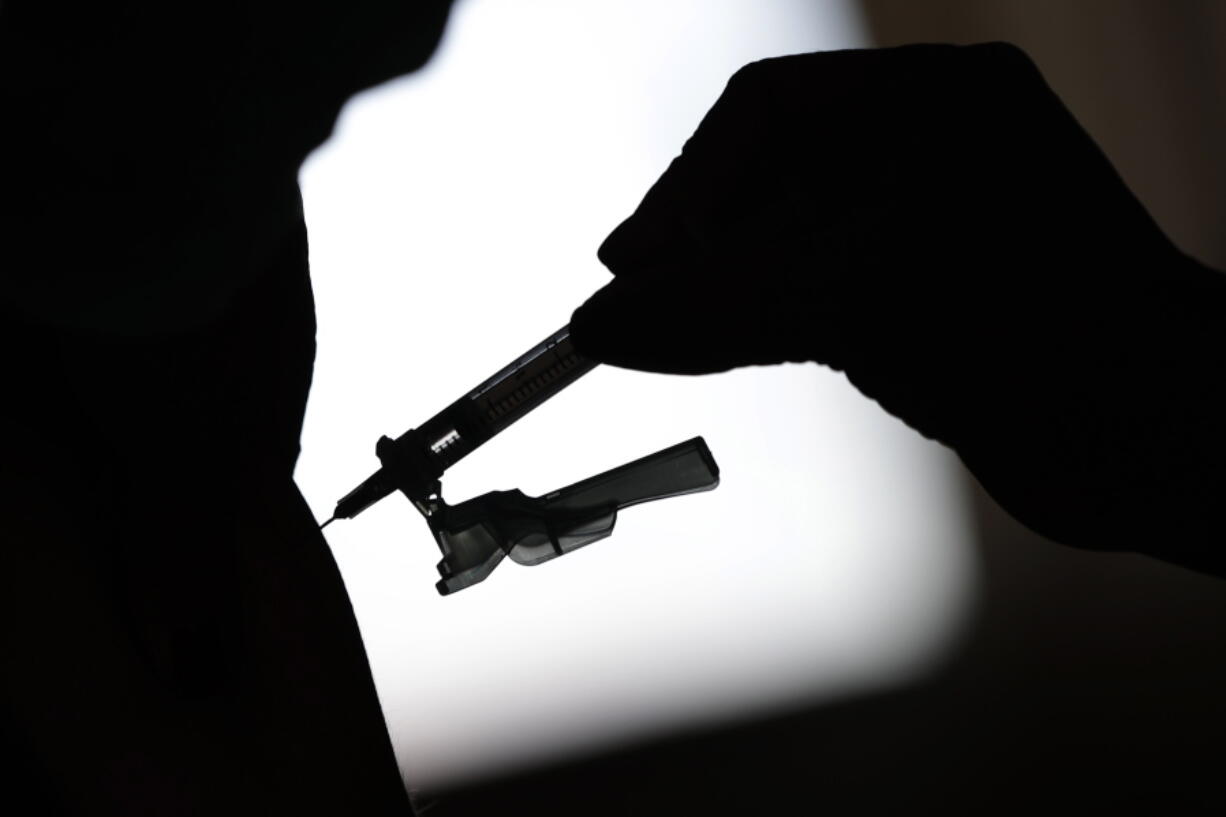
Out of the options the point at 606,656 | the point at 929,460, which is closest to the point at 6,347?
the point at 606,656

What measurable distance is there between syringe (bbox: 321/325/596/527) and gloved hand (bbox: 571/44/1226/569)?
9 centimetres

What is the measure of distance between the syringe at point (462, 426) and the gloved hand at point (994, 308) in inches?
3.4

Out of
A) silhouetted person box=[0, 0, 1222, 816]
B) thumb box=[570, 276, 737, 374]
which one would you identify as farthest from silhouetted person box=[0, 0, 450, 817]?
thumb box=[570, 276, 737, 374]

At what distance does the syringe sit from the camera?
628 mm

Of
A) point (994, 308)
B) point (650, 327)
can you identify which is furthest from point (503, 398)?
point (994, 308)

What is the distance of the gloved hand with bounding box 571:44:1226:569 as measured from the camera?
18.2 inches

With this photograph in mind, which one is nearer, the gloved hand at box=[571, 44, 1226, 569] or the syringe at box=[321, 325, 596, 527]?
the gloved hand at box=[571, 44, 1226, 569]

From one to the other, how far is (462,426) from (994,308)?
403 millimetres

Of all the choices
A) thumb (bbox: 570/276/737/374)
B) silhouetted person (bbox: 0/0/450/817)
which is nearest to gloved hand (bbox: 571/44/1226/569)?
thumb (bbox: 570/276/737/374)

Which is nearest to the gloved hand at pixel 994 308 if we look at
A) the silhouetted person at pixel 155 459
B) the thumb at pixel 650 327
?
the thumb at pixel 650 327

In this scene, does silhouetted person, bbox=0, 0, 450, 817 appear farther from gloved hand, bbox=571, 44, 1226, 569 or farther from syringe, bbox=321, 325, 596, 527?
gloved hand, bbox=571, 44, 1226, 569

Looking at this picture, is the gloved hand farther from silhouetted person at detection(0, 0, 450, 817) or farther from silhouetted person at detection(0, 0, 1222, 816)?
silhouetted person at detection(0, 0, 450, 817)

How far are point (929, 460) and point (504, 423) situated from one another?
638 mm

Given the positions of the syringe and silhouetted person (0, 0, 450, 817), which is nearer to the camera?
silhouetted person (0, 0, 450, 817)
